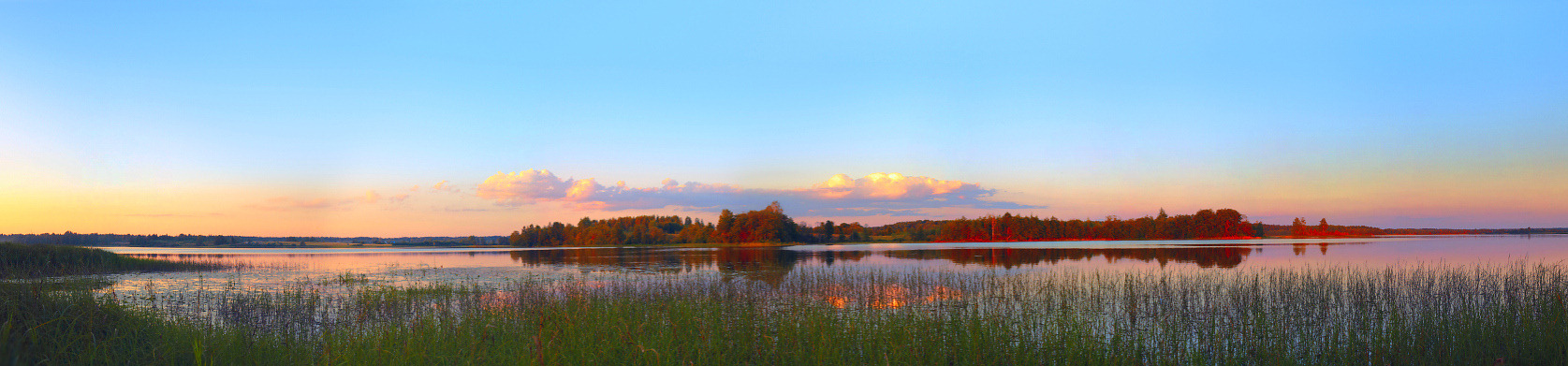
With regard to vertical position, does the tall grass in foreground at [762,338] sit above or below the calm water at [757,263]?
above

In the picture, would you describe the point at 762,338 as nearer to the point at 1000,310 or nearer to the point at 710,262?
the point at 1000,310

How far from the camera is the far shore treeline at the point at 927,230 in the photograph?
130875 mm

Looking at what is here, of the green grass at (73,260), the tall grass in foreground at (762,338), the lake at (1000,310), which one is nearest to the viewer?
the tall grass in foreground at (762,338)

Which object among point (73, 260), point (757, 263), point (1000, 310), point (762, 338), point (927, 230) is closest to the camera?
point (762, 338)

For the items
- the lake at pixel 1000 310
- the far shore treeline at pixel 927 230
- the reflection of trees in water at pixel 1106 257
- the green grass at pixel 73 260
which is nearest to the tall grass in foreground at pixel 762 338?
the lake at pixel 1000 310

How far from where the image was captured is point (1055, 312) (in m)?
14.5

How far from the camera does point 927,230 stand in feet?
530

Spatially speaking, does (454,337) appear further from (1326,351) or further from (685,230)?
(685,230)

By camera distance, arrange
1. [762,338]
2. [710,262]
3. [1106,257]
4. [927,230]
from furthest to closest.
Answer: [927,230] < [710,262] < [1106,257] < [762,338]

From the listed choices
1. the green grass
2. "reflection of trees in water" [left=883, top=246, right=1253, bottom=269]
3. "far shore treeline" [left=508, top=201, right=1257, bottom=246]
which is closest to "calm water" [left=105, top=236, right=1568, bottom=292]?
"reflection of trees in water" [left=883, top=246, right=1253, bottom=269]

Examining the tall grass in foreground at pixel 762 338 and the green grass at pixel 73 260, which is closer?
the tall grass in foreground at pixel 762 338

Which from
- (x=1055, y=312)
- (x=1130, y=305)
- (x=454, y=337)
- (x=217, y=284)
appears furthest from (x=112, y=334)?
(x=217, y=284)

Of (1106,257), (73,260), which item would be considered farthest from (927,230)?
(73,260)

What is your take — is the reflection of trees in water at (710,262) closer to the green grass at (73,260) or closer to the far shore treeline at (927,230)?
the green grass at (73,260)
